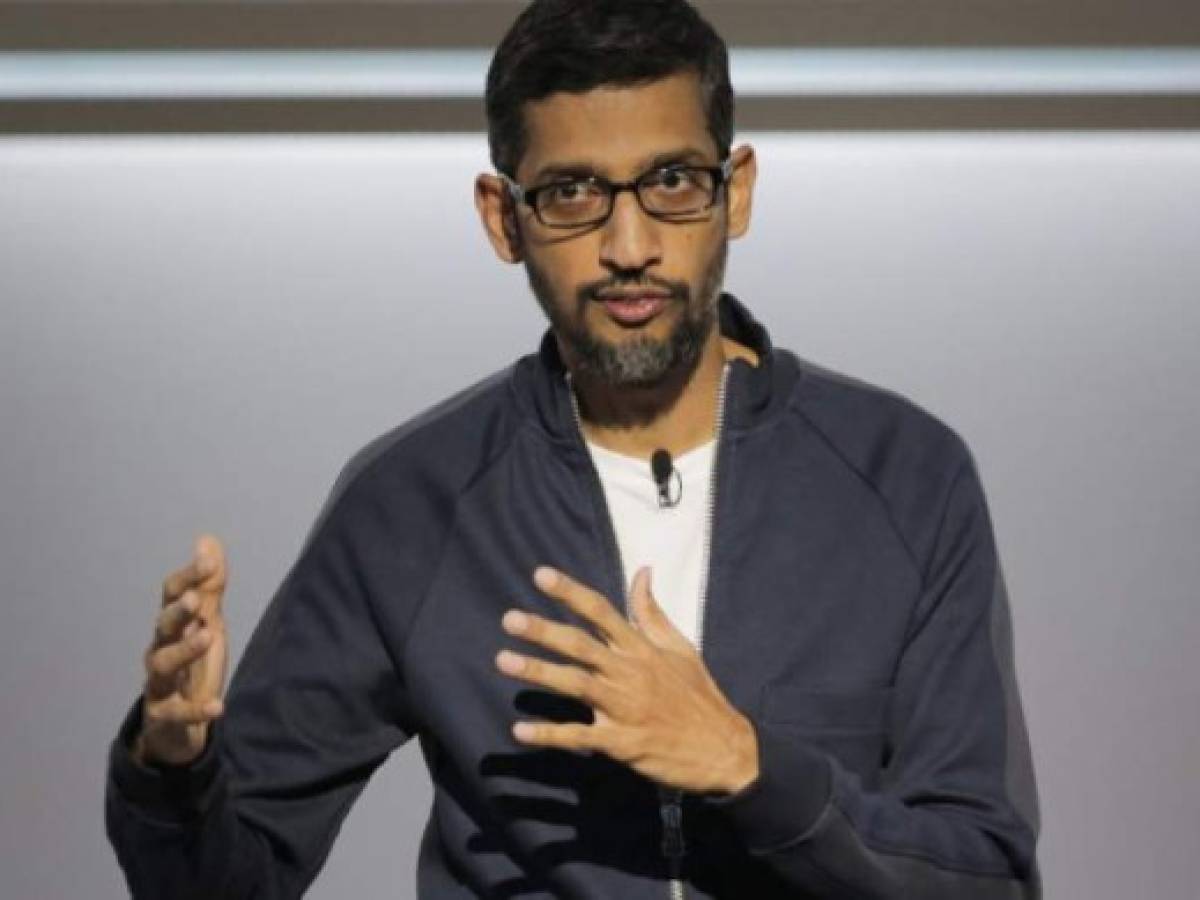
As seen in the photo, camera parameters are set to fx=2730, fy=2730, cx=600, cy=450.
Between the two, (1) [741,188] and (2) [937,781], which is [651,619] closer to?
(2) [937,781]

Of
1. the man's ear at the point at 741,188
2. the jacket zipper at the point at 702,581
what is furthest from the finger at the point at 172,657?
the man's ear at the point at 741,188

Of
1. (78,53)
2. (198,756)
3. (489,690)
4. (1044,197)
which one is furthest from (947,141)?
(198,756)

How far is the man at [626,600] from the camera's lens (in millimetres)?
1986

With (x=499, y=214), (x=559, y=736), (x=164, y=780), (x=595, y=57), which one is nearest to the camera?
(x=559, y=736)

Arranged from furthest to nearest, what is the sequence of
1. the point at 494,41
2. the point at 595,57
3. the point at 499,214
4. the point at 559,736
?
the point at 494,41 < the point at 499,214 < the point at 595,57 < the point at 559,736

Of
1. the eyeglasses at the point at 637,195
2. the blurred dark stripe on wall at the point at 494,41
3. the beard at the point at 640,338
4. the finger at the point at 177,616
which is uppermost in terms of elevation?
the blurred dark stripe on wall at the point at 494,41

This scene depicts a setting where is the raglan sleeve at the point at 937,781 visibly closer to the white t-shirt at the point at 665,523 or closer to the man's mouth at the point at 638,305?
the white t-shirt at the point at 665,523

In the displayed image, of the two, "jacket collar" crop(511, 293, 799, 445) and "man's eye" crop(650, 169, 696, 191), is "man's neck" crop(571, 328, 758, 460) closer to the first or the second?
"jacket collar" crop(511, 293, 799, 445)

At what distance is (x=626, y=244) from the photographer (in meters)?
2.02

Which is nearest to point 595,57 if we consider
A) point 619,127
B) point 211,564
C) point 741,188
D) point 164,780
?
point 619,127

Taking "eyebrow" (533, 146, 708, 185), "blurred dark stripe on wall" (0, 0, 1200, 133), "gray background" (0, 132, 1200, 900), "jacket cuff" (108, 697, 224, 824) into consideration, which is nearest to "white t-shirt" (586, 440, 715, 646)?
"eyebrow" (533, 146, 708, 185)

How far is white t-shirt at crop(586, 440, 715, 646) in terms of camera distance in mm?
2098

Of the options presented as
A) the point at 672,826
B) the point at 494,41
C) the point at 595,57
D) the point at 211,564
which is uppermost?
the point at 494,41

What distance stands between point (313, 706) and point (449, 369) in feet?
3.01
